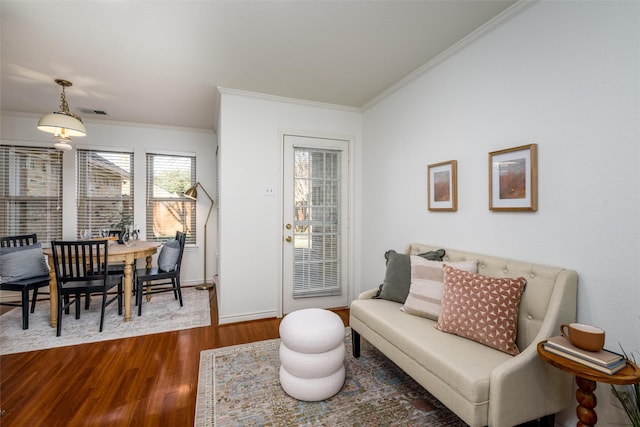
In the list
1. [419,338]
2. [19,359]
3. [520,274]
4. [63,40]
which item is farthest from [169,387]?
[63,40]

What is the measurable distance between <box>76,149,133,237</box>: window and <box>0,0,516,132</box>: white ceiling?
3.37 feet

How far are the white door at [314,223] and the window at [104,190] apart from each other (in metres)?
2.69

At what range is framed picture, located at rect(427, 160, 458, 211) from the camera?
2.29 m

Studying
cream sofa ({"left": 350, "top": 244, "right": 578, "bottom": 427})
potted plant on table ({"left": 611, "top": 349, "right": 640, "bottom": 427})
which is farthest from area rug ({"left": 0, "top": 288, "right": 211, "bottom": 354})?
potted plant on table ({"left": 611, "top": 349, "right": 640, "bottom": 427})

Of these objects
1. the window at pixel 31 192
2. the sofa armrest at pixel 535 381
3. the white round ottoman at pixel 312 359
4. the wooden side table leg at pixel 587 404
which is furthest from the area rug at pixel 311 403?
the window at pixel 31 192

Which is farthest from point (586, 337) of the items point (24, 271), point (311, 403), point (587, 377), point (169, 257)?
→ point (24, 271)

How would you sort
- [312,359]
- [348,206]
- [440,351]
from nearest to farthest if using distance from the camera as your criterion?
[440,351] → [312,359] → [348,206]

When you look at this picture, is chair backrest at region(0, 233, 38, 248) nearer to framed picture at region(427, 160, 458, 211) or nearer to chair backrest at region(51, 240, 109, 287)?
chair backrest at region(51, 240, 109, 287)

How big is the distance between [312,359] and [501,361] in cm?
105

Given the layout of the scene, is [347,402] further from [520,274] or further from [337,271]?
[337,271]

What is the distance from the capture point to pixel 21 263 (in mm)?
2967

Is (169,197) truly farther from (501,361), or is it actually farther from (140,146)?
(501,361)

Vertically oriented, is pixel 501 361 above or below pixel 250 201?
below

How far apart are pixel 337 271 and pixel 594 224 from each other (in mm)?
2568
